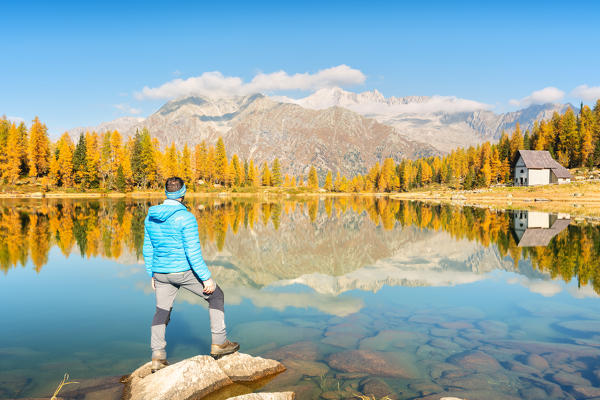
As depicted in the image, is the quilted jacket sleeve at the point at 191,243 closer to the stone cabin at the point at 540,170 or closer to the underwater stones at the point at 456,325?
the underwater stones at the point at 456,325

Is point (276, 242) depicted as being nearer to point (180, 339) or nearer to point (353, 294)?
point (353, 294)

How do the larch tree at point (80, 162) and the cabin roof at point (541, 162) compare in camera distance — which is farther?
the cabin roof at point (541, 162)

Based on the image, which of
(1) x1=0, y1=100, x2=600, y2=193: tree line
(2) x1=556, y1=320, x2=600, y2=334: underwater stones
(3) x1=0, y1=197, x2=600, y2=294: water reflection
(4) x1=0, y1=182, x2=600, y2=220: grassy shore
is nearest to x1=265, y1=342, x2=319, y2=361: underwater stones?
(3) x1=0, y1=197, x2=600, y2=294: water reflection

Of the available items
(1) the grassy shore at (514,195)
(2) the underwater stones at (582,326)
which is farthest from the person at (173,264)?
(1) the grassy shore at (514,195)

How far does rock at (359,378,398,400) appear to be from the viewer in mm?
5852

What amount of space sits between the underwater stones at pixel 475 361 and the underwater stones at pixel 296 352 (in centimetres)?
254

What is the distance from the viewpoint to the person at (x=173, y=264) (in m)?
6.44

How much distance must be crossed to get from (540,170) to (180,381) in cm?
11065

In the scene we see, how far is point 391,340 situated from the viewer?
315 inches

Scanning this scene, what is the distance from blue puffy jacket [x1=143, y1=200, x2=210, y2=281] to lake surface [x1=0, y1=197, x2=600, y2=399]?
193 cm

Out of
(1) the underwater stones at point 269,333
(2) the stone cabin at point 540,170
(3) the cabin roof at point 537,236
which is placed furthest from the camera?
(2) the stone cabin at point 540,170

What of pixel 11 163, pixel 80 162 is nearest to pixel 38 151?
pixel 11 163

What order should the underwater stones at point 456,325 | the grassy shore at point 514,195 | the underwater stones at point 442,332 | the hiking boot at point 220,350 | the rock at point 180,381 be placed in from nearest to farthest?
the rock at point 180,381
the hiking boot at point 220,350
the underwater stones at point 442,332
the underwater stones at point 456,325
the grassy shore at point 514,195

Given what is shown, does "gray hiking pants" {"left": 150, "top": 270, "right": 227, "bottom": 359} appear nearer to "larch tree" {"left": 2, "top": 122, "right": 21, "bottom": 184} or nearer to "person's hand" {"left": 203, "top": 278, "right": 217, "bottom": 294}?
"person's hand" {"left": 203, "top": 278, "right": 217, "bottom": 294}
